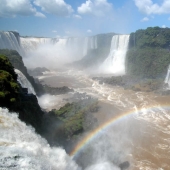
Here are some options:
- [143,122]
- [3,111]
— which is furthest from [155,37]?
[3,111]

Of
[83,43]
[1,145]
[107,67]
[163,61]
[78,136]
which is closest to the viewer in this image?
[1,145]

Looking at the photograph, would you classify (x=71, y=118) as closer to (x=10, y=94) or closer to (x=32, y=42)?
(x=10, y=94)

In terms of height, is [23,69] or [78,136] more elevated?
[23,69]

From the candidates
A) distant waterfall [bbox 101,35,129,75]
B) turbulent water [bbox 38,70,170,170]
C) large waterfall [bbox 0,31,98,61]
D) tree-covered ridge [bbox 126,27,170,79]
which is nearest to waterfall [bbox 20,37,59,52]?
large waterfall [bbox 0,31,98,61]

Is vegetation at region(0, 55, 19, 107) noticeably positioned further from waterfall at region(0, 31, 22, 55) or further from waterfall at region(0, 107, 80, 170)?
waterfall at region(0, 31, 22, 55)

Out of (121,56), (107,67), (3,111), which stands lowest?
(107,67)

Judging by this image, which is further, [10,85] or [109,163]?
[109,163]

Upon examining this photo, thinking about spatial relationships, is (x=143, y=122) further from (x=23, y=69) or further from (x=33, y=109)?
(x=23, y=69)

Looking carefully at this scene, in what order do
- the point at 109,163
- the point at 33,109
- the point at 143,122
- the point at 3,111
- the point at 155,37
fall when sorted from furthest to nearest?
the point at 155,37 < the point at 143,122 < the point at 33,109 < the point at 109,163 < the point at 3,111

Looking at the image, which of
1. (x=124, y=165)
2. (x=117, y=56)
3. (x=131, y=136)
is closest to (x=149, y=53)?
(x=117, y=56)
